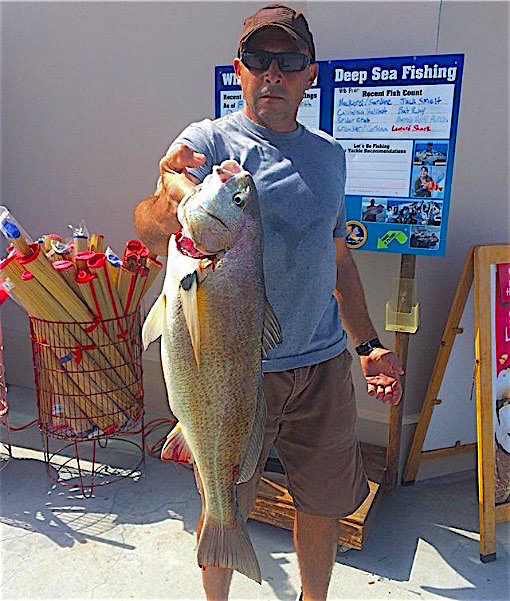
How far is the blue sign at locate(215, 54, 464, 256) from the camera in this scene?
2869 millimetres

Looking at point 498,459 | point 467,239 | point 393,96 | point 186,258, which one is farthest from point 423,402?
point 186,258

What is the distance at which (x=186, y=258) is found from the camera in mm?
1396

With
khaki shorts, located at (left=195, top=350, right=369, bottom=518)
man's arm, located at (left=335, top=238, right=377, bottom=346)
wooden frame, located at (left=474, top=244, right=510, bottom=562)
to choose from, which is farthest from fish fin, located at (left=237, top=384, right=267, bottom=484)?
wooden frame, located at (left=474, top=244, right=510, bottom=562)

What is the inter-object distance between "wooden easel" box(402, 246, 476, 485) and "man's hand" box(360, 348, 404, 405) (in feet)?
2.97

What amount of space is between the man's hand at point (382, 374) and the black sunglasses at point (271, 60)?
1092 mm

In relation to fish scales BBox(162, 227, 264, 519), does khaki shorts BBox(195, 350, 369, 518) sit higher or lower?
lower

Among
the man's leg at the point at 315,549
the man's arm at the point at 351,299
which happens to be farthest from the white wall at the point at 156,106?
the man's leg at the point at 315,549

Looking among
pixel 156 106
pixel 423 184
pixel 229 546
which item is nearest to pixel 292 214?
pixel 229 546

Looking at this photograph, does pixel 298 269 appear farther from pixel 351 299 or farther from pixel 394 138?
pixel 394 138

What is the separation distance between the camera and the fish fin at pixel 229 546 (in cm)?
166

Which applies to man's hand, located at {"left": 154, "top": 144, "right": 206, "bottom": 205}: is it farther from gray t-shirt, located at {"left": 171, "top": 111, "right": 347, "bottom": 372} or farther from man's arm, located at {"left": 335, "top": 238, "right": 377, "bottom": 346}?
man's arm, located at {"left": 335, "top": 238, "right": 377, "bottom": 346}

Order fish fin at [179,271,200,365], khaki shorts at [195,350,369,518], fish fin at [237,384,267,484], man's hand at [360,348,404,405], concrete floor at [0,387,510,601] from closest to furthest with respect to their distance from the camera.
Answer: fish fin at [179,271,200,365] → fish fin at [237,384,267,484] → khaki shorts at [195,350,369,518] → man's hand at [360,348,404,405] → concrete floor at [0,387,510,601]

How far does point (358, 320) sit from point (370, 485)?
1.13 meters

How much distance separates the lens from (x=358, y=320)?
2.42m
